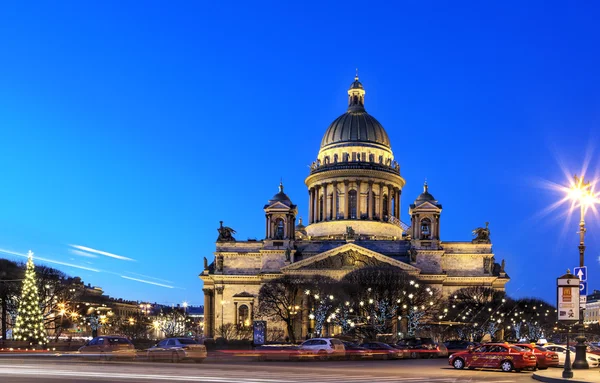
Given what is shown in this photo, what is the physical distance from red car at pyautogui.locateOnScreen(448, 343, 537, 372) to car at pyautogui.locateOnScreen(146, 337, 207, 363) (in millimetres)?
13705

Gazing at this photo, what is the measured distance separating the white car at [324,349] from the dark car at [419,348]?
26.1 feet

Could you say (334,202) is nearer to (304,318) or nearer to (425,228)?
(425,228)

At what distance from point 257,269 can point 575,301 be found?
3407 inches

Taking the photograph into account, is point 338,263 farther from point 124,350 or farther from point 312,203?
point 124,350

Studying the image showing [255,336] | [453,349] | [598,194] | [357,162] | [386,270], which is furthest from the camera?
[357,162]

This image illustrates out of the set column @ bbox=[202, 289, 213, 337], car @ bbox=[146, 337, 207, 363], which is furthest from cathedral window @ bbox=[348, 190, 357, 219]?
car @ bbox=[146, 337, 207, 363]

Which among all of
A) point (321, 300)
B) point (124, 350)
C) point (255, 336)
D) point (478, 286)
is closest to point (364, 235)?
point (478, 286)

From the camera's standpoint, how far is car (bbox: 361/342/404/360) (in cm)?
5535

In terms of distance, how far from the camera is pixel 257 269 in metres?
121

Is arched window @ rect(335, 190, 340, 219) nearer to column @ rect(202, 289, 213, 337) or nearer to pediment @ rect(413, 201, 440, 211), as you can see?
pediment @ rect(413, 201, 440, 211)

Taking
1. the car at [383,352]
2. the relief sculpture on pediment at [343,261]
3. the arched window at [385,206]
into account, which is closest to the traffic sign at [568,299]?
the car at [383,352]

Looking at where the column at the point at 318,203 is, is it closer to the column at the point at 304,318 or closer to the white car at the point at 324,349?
the column at the point at 304,318

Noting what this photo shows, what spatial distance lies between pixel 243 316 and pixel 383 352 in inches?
2516

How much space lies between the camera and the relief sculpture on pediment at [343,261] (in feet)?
368
